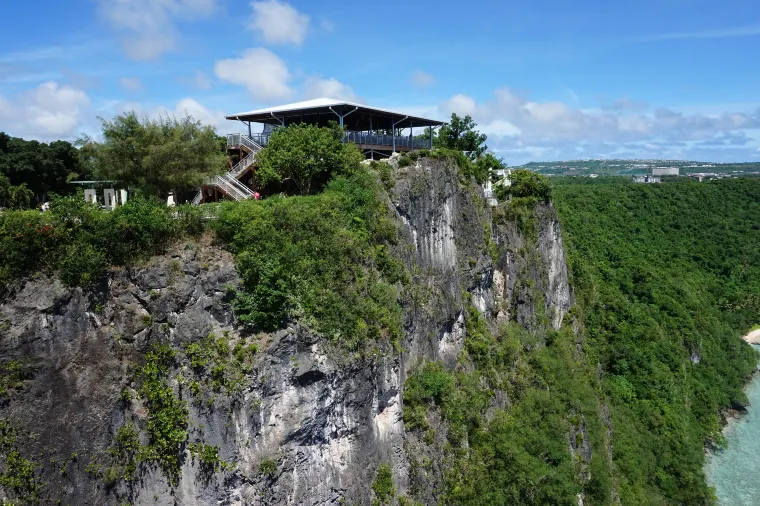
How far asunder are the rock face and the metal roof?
540 inches

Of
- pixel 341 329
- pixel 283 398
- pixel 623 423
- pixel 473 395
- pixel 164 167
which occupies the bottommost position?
pixel 623 423

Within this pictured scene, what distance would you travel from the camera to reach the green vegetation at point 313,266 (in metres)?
15.9

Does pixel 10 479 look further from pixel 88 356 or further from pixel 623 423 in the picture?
pixel 623 423

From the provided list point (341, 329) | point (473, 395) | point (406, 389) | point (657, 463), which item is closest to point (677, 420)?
point (657, 463)

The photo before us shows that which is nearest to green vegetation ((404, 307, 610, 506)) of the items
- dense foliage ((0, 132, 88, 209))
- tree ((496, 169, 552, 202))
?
tree ((496, 169, 552, 202))

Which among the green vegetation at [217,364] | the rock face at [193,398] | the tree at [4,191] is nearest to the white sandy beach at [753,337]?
the rock face at [193,398]

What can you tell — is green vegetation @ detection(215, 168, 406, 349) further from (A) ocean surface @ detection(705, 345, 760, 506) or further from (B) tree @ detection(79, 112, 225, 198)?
(A) ocean surface @ detection(705, 345, 760, 506)

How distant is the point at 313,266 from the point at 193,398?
5286 millimetres

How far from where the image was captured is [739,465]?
39.6m

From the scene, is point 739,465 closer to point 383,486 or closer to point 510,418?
point 510,418

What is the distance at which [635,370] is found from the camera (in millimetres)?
40781

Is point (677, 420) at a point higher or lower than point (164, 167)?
lower

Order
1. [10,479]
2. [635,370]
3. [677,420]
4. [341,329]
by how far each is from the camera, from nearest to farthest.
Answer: [10,479] < [341,329] < [677,420] < [635,370]

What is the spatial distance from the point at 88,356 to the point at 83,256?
2.78 meters
